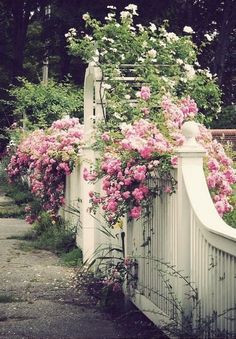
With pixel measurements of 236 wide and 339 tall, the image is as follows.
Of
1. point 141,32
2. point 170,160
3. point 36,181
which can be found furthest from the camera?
point 36,181

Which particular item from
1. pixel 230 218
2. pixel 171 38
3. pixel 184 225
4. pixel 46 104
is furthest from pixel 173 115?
pixel 46 104

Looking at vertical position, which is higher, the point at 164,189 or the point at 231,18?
the point at 231,18

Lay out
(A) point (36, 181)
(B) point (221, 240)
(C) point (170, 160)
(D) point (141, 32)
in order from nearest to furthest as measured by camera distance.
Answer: (B) point (221, 240) → (C) point (170, 160) → (D) point (141, 32) → (A) point (36, 181)

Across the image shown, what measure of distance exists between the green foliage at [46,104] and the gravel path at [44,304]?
10.1 metres

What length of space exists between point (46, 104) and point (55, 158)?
9275 mm

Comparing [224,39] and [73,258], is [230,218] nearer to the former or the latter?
[73,258]

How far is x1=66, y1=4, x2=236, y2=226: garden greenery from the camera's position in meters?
Answer: 6.71

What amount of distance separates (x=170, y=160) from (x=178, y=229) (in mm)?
725

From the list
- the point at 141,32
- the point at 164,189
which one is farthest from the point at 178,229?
the point at 141,32

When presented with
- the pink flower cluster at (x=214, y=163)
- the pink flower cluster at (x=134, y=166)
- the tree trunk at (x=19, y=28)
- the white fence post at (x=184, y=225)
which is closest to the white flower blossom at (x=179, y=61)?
the pink flower cluster at (x=214, y=163)

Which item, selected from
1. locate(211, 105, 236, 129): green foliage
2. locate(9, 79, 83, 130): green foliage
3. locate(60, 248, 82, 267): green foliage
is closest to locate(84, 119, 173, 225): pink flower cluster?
locate(60, 248, 82, 267): green foliage

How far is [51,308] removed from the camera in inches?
311

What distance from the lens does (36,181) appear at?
14.3 meters

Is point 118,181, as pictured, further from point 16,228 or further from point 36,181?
point 16,228
